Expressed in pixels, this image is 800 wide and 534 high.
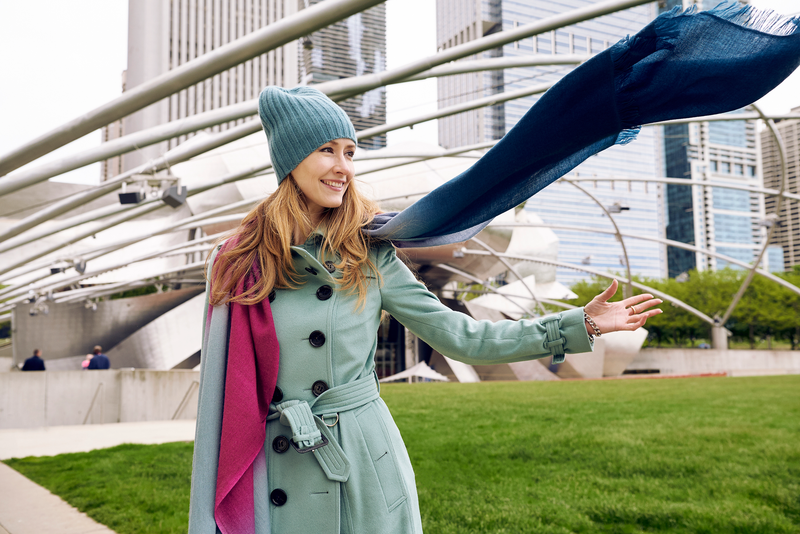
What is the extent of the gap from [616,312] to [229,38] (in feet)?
→ 236

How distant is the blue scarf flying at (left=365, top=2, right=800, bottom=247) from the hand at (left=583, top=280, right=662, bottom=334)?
1.33 ft

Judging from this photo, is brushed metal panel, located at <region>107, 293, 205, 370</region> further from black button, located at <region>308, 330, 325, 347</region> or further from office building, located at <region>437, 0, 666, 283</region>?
black button, located at <region>308, 330, 325, 347</region>

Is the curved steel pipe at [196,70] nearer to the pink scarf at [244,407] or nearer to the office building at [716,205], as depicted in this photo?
the pink scarf at [244,407]

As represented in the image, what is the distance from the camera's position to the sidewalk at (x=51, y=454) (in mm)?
4750

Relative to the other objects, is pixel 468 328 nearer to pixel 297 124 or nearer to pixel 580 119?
pixel 580 119

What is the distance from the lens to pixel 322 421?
70.9 inches

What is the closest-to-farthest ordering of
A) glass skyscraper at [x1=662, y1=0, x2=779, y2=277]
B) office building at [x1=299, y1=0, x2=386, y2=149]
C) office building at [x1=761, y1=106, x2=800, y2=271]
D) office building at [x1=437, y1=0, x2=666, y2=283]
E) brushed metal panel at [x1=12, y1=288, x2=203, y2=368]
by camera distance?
office building at [x1=299, y1=0, x2=386, y2=149] → office building at [x1=437, y1=0, x2=666, y2=283] → brushed metal panel at [x1=12, y1=288, x2=203, y2=368] → office building at [x1=761, y1=106, x2=800, y2=271] → glass skyscraper at [x1=662, y1=0, x2=779, y2=277]

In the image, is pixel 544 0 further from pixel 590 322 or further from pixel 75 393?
pixel 590 322

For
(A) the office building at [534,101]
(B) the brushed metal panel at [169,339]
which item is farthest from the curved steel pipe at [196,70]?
(B) the brushed metal panel at [169,339]

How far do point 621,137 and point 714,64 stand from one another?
302 mm

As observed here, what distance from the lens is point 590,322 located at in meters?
1.95

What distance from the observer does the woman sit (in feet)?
5.82

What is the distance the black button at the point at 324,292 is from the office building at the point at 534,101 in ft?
6.60

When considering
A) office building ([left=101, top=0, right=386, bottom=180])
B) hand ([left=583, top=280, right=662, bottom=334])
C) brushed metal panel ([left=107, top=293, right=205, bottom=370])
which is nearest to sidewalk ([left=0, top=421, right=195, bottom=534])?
hand ([left=583, top=280, right=662, bottom=334])
